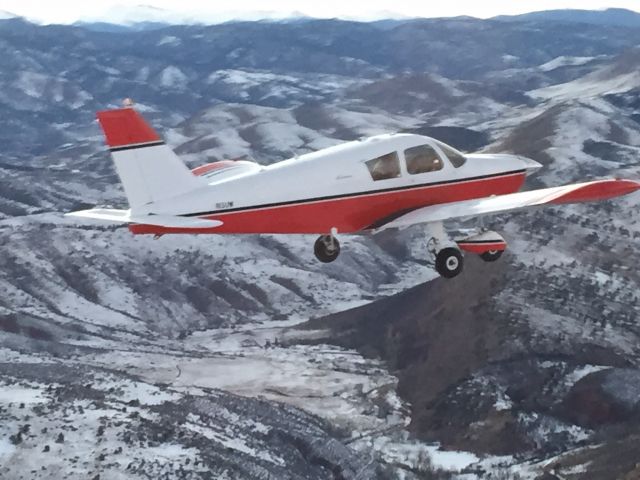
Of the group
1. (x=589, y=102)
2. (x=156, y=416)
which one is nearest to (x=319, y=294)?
(x=156, y=416)

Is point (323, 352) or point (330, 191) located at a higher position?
point (330, 191)

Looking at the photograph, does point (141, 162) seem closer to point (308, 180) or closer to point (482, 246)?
point (308, 180)

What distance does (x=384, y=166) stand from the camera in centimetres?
2506

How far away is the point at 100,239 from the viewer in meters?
121

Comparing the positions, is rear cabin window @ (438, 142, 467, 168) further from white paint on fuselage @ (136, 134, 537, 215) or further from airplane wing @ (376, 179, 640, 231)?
airplane wing @ (376, 179, 640, 231)

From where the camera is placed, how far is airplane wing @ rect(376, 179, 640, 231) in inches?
895

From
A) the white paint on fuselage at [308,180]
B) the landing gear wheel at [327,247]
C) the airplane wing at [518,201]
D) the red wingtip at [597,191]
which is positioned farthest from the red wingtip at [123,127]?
the red wingtip at [597,191]

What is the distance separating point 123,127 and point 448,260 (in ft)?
31.3

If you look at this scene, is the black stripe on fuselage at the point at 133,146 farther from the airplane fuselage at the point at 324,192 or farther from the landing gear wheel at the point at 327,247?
the landing gear wheel at the point at 327,247

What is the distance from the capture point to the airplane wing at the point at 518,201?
22.7 metres

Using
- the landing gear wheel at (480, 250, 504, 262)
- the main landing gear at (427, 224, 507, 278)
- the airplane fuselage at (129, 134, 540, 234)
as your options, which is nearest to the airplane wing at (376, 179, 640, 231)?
the airplane fuselage at (129, 134, 540, 234)

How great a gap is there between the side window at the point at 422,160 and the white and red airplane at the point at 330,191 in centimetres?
3

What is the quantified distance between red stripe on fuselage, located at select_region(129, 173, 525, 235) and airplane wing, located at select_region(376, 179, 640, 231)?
37cm

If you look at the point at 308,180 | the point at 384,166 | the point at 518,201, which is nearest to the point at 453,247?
the point at 518,201
